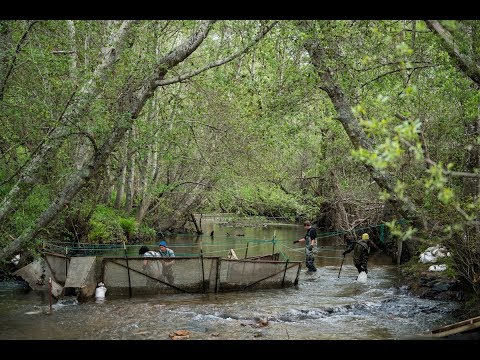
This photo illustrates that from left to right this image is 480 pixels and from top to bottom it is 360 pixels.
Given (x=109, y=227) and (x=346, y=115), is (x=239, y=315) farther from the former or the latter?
(x=109, y=227)

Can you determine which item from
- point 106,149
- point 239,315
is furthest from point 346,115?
point 106,149

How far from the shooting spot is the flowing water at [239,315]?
13.2 meters

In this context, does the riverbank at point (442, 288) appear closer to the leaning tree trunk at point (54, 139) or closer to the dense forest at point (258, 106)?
the dense forest at point (258, 106)

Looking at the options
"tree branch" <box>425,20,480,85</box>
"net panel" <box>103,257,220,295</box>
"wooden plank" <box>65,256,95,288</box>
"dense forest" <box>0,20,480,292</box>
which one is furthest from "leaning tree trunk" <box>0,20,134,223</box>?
"tree branch" <box>425,20,480,85</box>

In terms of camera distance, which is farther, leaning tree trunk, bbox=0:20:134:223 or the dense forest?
leaning tree trunk, bbox=0:20:134:223

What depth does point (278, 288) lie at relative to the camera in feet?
62.7

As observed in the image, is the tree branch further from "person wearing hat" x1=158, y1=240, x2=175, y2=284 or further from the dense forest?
"person wearing hat" x1=158, y1=240, x2=175, y2=284

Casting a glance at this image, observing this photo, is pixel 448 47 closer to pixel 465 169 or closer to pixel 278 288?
pixel 465 169

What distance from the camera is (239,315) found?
1491 cm

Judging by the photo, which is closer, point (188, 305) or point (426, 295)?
point (188, 305)

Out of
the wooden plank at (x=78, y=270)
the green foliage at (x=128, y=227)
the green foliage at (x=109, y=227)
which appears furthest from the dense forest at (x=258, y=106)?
the green foliage at (x=128, y=227)

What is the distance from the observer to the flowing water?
43.4 feet
